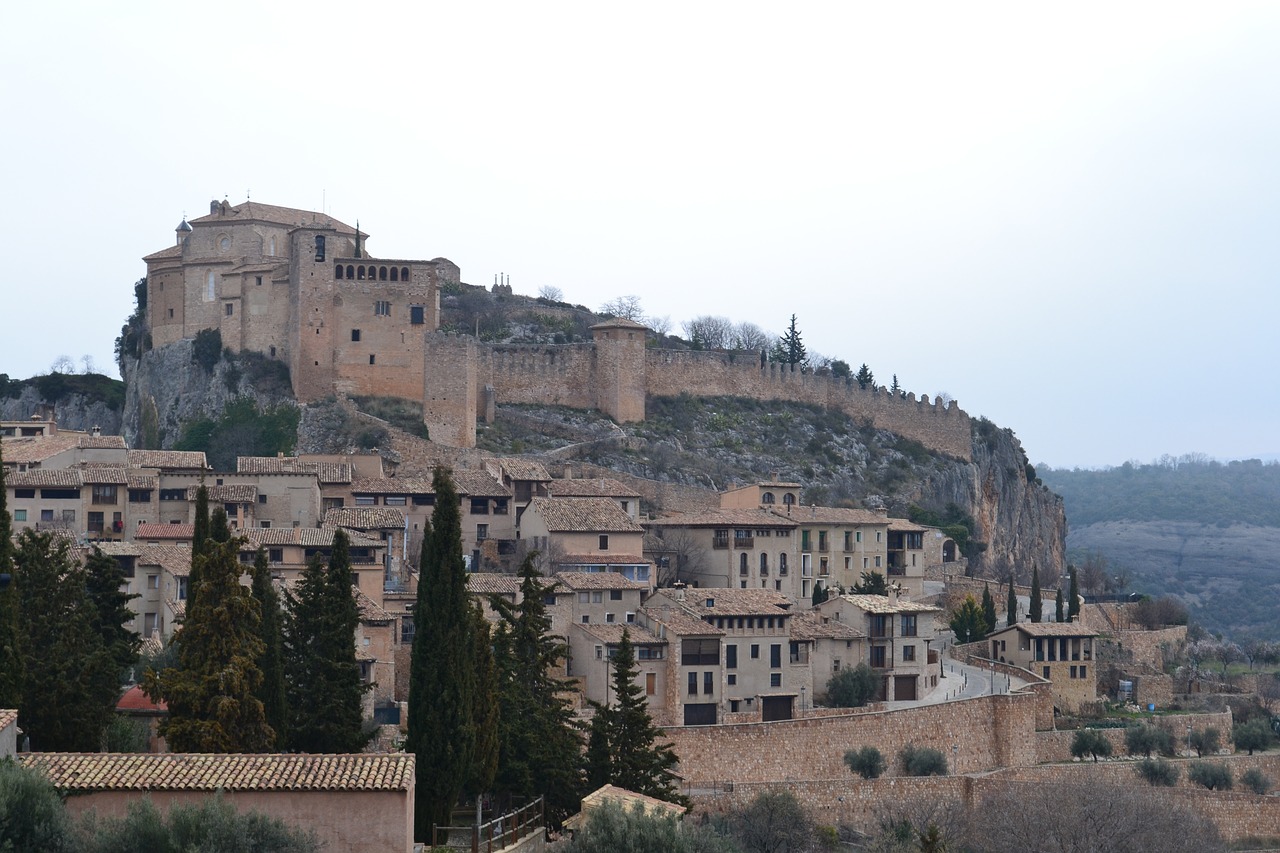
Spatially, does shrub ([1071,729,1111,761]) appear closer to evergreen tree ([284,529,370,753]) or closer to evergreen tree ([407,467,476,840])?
evergreen tree ([284,529,370,753])

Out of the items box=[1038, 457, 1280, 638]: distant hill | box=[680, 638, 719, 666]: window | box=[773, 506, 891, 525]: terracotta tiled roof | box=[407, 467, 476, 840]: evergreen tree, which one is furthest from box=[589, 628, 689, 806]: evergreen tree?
box=[1038, 457, 1280, 638]: distant hill

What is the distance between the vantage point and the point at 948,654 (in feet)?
190

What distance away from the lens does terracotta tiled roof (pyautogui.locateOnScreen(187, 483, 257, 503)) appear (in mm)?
51969

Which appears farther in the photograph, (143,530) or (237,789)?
(143,530)

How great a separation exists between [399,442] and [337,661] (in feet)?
99.5

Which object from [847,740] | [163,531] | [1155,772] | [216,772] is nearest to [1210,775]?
[1155,772]

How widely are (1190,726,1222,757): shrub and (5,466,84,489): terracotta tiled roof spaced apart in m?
33.0

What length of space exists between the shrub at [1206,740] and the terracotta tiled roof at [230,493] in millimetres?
28317

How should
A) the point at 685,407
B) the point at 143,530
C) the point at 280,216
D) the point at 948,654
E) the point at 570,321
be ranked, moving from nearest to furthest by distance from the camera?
the point at 143,530, the point at 948,654, the point at 280,216, the point at 685,407, the point at 570,321

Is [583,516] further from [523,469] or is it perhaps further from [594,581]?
[523,469]

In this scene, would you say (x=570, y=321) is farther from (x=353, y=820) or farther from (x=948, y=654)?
(x=353, y=820)

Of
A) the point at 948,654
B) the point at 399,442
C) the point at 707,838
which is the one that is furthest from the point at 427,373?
the point at 707,838

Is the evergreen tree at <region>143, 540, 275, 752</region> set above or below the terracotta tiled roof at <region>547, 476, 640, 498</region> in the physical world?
below

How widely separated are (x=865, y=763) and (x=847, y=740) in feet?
2.41
